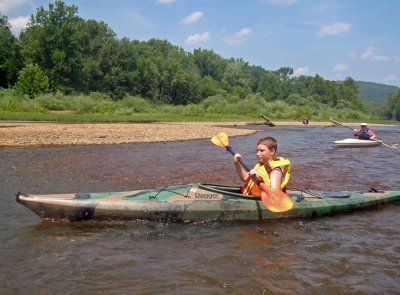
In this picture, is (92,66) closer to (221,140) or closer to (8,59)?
(8,59)

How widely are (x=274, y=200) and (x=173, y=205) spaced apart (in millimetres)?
1363

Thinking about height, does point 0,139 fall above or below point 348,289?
above

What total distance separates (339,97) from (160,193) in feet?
343

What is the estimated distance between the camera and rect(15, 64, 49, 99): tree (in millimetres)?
37156

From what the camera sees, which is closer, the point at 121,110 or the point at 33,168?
the point at 33,168

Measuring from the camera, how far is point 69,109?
3609 cm

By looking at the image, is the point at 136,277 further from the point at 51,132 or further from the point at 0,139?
the point at 51,132

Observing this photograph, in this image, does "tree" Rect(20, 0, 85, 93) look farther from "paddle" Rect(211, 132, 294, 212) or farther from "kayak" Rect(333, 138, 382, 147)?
"paddle" Rect(211, 132, 294, 212)

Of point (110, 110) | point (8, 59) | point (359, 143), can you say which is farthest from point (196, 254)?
point (8, 59)

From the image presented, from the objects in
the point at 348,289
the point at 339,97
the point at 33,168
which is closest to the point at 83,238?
the point at 348,289

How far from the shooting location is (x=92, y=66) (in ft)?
195

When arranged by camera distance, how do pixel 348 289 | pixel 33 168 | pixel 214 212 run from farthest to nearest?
pixel 33 168, pixel 214 212, pixel 348 289

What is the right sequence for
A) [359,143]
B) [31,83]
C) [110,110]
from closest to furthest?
[359,143] → [110,110] → [31,83]

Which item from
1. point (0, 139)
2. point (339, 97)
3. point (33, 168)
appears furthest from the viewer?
point (339, 97)
